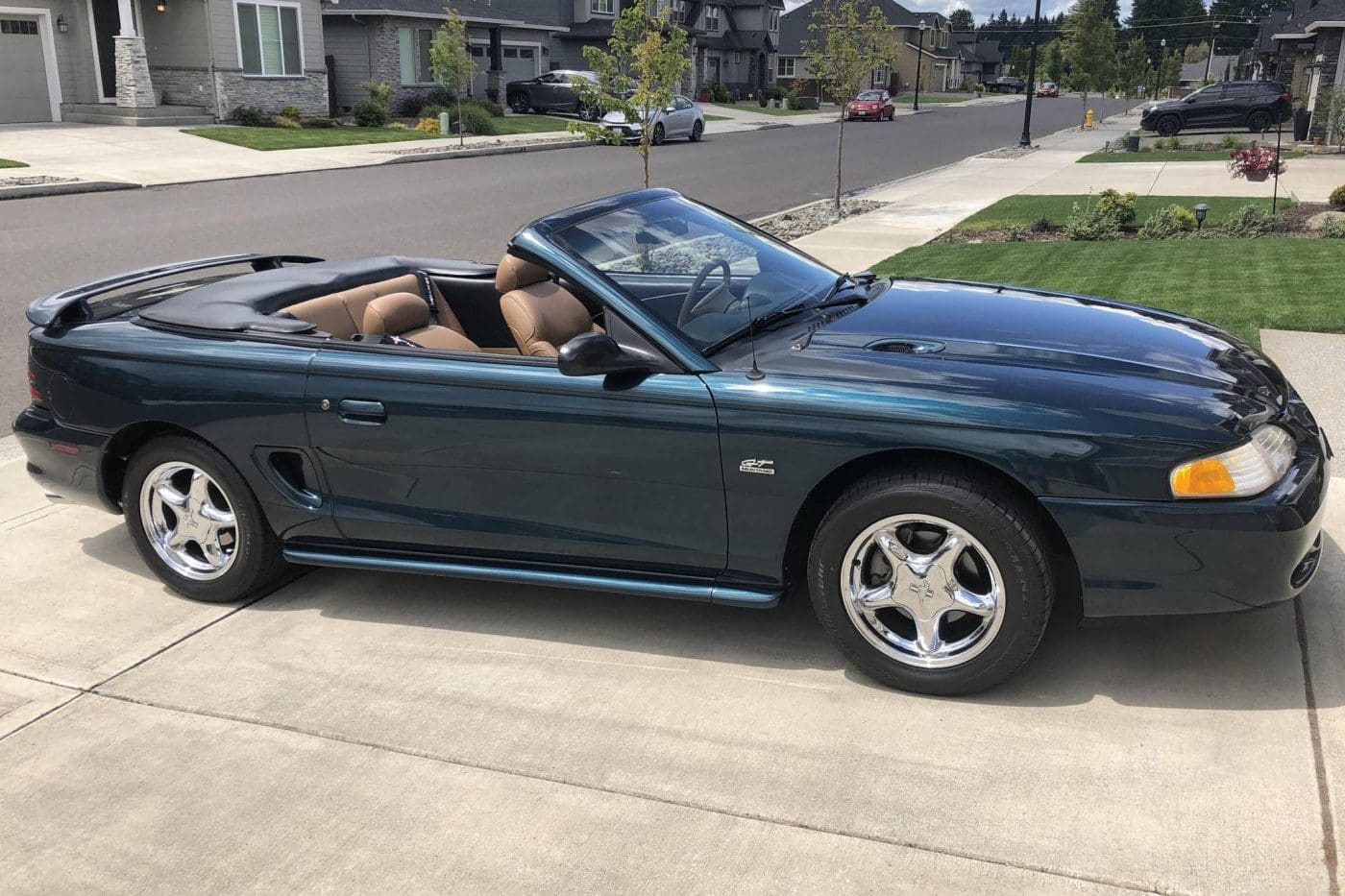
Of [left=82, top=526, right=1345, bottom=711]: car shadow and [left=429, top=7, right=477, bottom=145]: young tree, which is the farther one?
[left=429, top=7, right=477, bottom=145]: young tree

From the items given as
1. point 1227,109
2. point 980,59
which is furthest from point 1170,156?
point 980,59

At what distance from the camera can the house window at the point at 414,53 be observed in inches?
1556

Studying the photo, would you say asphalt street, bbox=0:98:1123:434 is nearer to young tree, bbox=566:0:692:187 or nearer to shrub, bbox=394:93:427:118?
young tree, bbox=566:0:692:187

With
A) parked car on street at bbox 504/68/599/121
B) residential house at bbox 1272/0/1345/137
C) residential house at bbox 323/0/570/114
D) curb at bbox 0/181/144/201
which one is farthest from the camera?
parked car on street at bbox 504/68/599/121

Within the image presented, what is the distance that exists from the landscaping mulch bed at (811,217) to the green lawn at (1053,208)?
1778mm

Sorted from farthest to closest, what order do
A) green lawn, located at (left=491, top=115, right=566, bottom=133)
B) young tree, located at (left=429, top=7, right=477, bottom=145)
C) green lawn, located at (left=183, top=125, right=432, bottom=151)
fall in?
green lawn, located at (left=491, top=115, right=566, bottom=133) → young tree, located at (left=429, top=7, right=477, bottom=145) → green lawn, located at (left=183, top=125, right=432, bottom=151)

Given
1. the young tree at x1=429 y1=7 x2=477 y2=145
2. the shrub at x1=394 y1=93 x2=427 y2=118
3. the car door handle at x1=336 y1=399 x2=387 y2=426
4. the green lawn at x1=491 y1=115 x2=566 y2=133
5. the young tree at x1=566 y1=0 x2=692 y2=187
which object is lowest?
the car door handle at x1=336 y1=399 x2=387 y2=426

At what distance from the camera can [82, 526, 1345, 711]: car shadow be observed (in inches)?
145

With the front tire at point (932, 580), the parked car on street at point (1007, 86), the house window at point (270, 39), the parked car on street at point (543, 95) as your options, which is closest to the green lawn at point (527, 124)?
the parked car on street at point (543, 95)

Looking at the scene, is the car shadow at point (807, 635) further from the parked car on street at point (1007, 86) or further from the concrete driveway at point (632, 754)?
the parked car on street at point (1007, 86)

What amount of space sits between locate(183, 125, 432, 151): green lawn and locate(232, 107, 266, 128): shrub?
3.40ft

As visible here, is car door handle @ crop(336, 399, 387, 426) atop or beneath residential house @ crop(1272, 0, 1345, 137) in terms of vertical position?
beneath

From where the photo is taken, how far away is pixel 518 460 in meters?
4.00

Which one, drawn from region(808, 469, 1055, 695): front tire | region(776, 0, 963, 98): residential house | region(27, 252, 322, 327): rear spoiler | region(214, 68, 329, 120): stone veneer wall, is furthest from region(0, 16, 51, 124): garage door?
region(776, 0, 963, 98): residential house
